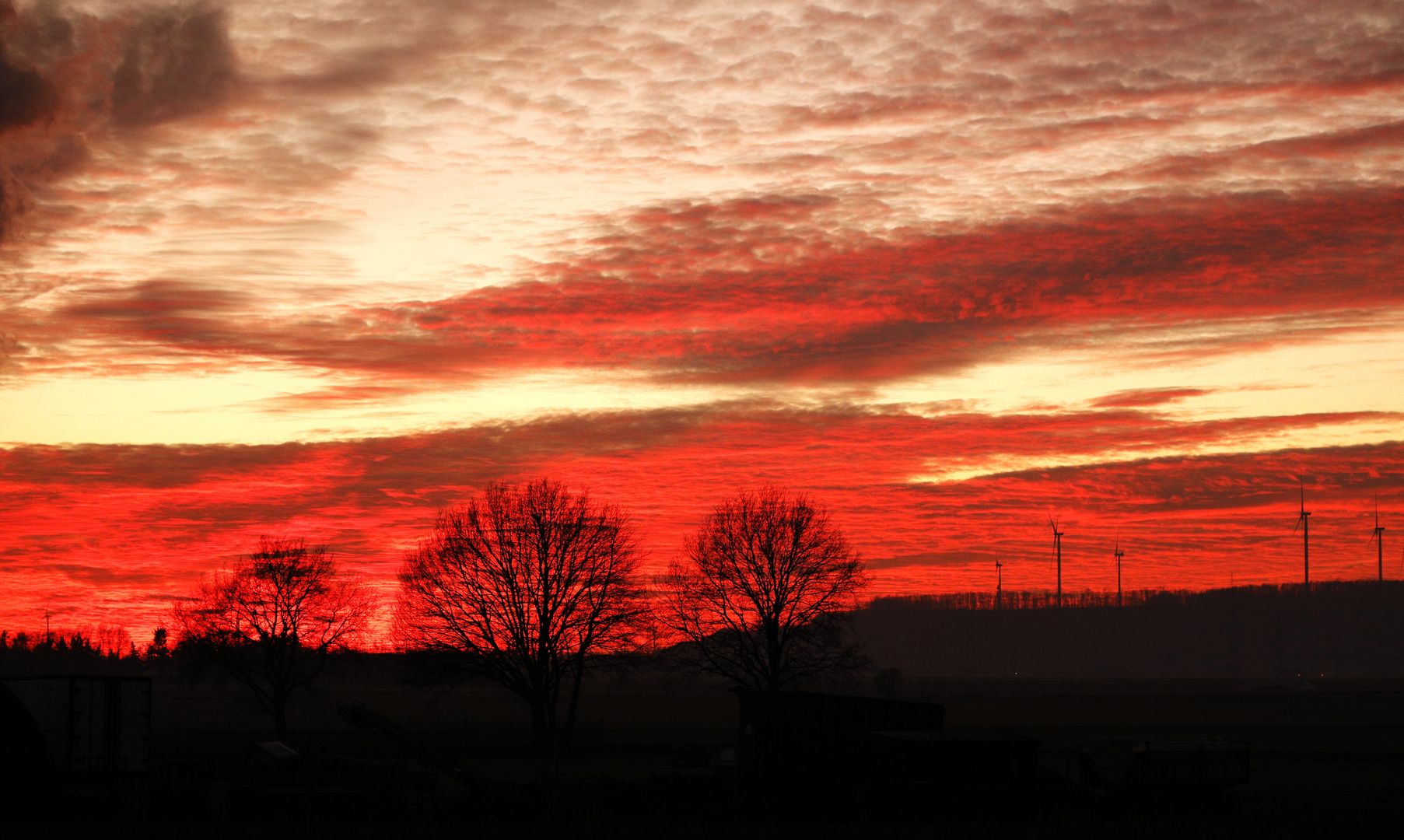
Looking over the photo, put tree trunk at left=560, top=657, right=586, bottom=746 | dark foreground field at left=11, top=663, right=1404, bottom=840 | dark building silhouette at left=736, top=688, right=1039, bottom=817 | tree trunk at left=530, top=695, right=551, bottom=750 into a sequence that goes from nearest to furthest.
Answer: dark foreground field at left=11, top=663, right=1404, bottom=840
dark building silhouette at left=736, top=688, right=1039, bottom=817
tree trunk at left=560, top=657, right=586, bottom=746
tree trunk at left=530, top=695, right=551, bottom=750

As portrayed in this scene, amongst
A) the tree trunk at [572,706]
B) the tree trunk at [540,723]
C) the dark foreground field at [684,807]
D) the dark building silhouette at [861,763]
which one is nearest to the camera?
the dark foreground field at [684,807]

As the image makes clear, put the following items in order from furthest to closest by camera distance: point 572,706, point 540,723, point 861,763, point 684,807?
1. point 540,723
2. point 572,706
3. point 684,807
4. point 861,763

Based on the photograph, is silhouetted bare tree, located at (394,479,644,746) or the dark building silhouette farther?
silhouetted bare tree, located at (394,479,644,746)

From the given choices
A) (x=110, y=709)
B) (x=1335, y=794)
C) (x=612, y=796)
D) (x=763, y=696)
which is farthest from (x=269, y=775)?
(x=1335, y=794)

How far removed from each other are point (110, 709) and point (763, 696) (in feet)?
54.9

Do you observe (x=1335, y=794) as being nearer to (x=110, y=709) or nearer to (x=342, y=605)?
(x=110, y=709)

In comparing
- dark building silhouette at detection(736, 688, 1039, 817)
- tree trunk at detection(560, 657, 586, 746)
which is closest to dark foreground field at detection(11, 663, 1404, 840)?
dark building silhouette at detection(736, 688, 1039, 817)

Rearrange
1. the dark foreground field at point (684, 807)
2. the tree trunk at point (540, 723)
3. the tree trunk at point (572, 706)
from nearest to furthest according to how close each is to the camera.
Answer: the dark foreground field at point (684, 807) < the tree trunk at point (572, 706) < the tree trunk at point (540, 723)

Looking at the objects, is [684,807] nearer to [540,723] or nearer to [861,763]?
[861,763]

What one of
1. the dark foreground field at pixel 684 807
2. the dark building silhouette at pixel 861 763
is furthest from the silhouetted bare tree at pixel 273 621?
the dark building silhouette at pixel 861 763

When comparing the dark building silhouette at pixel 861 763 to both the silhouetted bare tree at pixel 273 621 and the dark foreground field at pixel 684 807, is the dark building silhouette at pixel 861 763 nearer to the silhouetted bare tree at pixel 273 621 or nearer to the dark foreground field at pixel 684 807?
the dark foreground field at pixel 684 807

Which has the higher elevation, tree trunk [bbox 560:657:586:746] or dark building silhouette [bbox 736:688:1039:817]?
dark building silhouette [bbox 736:688:1039:817]

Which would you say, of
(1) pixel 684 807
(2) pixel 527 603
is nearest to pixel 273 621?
(2) pixel 527 603

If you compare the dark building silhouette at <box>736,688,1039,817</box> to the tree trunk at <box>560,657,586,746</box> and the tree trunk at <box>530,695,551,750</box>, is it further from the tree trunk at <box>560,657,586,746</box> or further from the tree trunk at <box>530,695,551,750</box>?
the tree trunk at <box>530,695,551,750</box>
